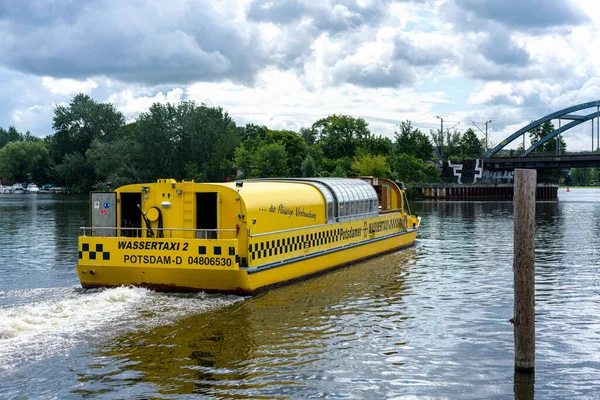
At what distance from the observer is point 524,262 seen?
11.5 m

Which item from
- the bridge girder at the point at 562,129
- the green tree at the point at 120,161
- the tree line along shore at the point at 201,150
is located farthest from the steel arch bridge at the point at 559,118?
the green tree at the point at 120,161

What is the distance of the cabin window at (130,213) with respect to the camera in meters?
19.6

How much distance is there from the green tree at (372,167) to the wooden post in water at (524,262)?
87.0 metres

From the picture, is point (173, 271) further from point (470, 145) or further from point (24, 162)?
point (24, 162)

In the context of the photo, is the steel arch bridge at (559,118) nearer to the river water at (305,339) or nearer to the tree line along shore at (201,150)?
the tree line along shore at (201,150)

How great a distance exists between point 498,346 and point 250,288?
22.7ft

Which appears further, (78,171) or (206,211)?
(78,171)

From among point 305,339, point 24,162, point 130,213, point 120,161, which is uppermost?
point 24,162

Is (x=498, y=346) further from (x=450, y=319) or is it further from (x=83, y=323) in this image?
(x=83, y=323)

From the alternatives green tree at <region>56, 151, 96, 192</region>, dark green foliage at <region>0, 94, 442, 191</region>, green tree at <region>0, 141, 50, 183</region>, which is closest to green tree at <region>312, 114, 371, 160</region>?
dark green foliage at <region>0, 94, 442, 191</region>

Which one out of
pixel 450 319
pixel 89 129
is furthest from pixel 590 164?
pixel 450 319

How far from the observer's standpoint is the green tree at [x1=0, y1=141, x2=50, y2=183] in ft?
461

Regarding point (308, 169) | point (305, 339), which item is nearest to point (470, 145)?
point (308, 169)

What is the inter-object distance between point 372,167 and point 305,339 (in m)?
87.7
